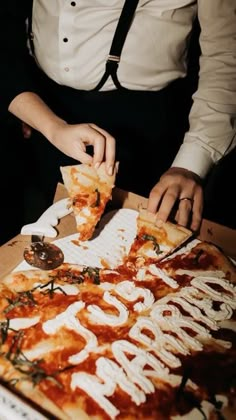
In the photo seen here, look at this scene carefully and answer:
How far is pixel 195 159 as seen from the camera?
1803 mm

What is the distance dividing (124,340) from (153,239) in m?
0.48

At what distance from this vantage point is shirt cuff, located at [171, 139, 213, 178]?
1802 mm

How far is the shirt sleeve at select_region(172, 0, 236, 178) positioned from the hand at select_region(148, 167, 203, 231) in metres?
0.09

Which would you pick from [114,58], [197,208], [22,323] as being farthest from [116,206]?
[22,323]

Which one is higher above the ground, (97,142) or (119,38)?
(119,38)

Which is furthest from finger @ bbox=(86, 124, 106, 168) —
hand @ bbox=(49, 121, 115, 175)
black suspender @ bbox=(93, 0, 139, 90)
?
black suspender @ bbox=(93, 0, 139, 90)

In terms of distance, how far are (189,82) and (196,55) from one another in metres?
0.17

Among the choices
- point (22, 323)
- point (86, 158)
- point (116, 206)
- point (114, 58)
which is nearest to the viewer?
point (22, 323)

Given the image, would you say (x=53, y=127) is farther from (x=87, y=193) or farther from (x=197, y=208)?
(x=197, y=208)

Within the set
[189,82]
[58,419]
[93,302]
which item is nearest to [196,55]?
[189,82]

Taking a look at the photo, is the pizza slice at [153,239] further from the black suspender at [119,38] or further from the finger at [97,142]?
the black suspender at [119,38]

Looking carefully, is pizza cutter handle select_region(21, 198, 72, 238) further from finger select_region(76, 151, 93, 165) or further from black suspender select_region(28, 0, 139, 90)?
black suspender select_region(28, 0, 139, 90)

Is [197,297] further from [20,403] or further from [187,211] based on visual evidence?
[20,403]

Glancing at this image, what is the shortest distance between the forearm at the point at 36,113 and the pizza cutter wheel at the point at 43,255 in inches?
17.3
